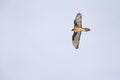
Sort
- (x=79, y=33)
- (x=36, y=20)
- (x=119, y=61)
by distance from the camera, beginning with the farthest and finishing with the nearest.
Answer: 1. (x=36, y=20)
2. (x=79, y=33)
3. (x=119, y=61)

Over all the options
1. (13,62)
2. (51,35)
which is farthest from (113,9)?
(13,62)

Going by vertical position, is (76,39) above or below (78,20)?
below

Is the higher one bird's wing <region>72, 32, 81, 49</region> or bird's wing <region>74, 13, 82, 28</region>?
bird's wing <region>74, 13, 82, 28</region>

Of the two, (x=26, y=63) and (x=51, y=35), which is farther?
(x=26, y=63)

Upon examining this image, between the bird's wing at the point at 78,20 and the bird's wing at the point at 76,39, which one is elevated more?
the bird's wing at the point at 78,20

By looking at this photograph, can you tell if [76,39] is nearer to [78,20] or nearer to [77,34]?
[77,34]

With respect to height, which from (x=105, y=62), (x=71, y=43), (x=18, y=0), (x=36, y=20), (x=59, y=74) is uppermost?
(x=18, y=0)

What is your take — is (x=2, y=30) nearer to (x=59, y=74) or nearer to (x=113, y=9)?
(x=59, y=74)

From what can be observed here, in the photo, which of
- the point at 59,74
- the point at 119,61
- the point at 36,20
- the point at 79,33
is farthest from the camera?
the point at 36,20

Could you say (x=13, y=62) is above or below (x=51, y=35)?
below

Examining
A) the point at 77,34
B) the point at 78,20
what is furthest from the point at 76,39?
the point at 78,20

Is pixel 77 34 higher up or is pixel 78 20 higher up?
pixel 78 20
